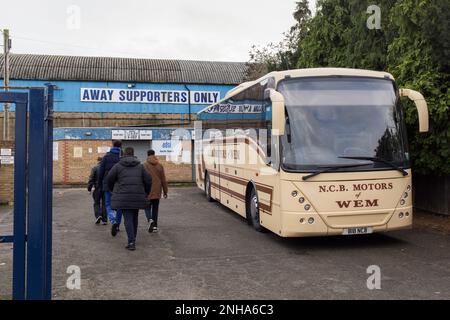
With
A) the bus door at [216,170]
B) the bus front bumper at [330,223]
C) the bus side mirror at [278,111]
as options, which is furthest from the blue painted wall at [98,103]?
the bus front bumper at [330,223]

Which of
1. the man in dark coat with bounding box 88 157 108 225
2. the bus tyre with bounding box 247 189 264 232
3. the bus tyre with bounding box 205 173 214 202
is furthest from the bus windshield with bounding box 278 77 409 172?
the bus tyre with bounding box 205 173 214 202

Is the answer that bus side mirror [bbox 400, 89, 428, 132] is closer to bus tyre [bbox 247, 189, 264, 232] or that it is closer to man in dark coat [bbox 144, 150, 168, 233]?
bus tyre [bbox 247, 189, 264, 232]

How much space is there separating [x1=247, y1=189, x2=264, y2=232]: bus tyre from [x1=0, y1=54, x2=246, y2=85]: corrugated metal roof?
75.9 ft

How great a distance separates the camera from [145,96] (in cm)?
3209

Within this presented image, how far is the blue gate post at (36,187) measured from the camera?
166 inches

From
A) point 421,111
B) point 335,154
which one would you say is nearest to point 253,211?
point 335,154

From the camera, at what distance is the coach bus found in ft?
26.7

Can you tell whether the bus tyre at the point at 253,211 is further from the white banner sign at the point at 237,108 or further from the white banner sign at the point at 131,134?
the white banner sign at the point at 131,134

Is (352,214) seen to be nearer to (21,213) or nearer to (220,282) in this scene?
(220,282)

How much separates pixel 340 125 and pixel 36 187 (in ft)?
18.1

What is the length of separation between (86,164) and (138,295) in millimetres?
20626

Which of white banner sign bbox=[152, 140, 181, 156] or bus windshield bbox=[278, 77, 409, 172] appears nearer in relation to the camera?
bus windshield bbox=[278, 77, 409, 172]
